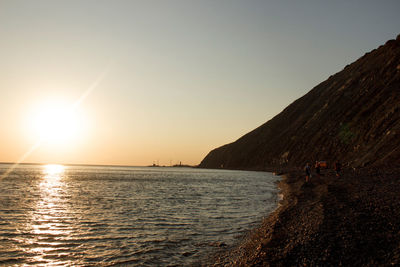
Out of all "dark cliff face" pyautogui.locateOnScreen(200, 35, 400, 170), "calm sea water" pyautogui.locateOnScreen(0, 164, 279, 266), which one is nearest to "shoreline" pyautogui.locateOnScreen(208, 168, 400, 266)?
"calm sea water" pyautogui.locateOnScreen(0, 164, 279, 266)

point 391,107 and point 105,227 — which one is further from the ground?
point 391,107

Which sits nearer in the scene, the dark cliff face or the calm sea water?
the calm sea water

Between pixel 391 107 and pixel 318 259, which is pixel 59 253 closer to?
pixel 318 259

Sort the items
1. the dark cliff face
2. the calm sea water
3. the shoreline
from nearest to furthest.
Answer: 1. the shoreline
2. the calm sea water
3. the dark cliff face

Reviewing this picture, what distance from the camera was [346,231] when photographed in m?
12.8

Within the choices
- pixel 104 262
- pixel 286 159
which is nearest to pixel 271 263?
pixel 104 262

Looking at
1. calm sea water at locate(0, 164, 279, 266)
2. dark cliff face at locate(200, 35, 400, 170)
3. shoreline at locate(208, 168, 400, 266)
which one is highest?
dark cliff face at locate(200, 35, 400, 170)

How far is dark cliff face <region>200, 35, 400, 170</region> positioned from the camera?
→ 2207 inches

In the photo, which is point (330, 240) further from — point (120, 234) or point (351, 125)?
point (351, 125)

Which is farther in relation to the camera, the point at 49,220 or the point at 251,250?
the point at 49,220

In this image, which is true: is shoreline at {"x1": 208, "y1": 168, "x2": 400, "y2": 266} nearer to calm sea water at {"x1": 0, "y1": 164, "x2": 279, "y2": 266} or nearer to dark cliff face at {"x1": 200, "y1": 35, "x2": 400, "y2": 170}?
calm sea water at {"x1": 0, "y1": 164, "x2": 279, "y2": 266}

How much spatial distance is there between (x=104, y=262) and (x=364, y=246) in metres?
10.7

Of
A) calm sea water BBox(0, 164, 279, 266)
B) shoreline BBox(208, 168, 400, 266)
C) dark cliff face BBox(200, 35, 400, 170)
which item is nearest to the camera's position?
shoreline BBox(208, 168, 400, 266)

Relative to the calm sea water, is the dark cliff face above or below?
above
